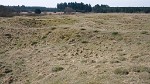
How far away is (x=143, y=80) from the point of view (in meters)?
17.2

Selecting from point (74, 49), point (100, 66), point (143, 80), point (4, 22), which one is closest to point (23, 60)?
point (74, 49)

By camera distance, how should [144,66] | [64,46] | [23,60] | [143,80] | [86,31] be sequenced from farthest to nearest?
[86,31] → [64,46] → [23,60] → [144,66] → [143,80]

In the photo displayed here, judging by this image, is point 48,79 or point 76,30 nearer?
point 48,79

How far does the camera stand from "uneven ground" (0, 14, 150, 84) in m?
18.9

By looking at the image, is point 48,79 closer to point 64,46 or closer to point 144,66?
point 144,66

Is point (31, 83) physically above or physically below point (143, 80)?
below

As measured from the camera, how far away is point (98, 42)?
30.2 m

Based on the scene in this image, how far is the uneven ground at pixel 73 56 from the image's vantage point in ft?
62.1

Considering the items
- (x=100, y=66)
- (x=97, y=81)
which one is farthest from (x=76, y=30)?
(x=97, y=81)

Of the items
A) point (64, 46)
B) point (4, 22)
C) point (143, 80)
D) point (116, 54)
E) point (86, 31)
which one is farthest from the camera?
point (4, 22)

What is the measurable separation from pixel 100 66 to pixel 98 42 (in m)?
9.44

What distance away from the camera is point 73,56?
1016 inches

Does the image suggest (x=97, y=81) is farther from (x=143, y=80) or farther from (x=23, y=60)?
(x=23, y=60)

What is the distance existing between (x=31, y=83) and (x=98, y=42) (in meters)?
11.4
